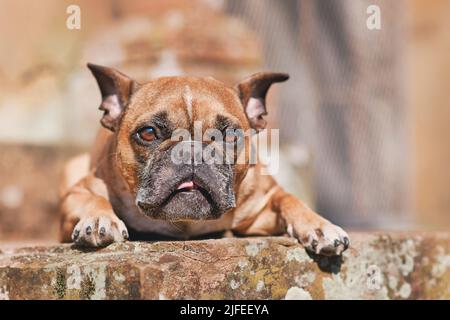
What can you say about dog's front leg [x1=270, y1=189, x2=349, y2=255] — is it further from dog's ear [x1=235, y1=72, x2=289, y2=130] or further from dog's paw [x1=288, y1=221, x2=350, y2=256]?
dog's ear [x1=235, y1=72, x2=289, y2=130]

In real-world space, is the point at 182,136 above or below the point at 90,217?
above

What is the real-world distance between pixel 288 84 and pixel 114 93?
5.88 meters

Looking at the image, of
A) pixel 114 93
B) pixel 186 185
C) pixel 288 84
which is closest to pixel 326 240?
pixel 186 185

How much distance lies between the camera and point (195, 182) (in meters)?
3.88

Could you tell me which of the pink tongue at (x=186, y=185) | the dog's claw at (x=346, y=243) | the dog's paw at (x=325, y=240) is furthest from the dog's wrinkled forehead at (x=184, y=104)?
the dog's claw at (x=346, y=243)

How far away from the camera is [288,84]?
1012 centimetres

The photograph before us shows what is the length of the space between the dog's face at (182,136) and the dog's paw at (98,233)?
0.70 ft

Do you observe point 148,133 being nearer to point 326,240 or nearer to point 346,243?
point 326,240

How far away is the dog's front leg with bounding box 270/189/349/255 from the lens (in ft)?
13.2

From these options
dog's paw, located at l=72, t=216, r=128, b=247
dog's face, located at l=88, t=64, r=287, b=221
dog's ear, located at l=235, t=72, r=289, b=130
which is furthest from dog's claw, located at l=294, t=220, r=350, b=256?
dog's paw, located at l=72, t=216, r=128, b=247

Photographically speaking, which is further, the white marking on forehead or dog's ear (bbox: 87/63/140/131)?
dog's ear (bbox: 87/63/140/131)

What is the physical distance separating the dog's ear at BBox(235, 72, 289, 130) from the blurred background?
3207 millimetres
